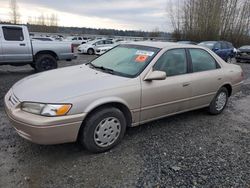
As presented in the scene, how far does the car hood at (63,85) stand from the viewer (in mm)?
2879

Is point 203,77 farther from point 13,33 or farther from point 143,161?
point 13,33

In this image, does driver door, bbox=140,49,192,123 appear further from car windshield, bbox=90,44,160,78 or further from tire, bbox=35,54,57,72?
tire, bbox=35,54,57,72

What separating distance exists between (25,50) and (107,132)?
6608 mm

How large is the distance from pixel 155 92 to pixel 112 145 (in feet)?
3.43

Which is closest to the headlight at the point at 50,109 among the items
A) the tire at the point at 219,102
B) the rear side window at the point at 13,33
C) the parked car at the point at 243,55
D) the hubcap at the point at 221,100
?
the tire at the point at 219,102

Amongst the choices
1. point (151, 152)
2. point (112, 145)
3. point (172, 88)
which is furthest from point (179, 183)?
point (172, 88)

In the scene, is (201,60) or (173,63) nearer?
(173,63)

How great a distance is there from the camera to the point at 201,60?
4465 mm

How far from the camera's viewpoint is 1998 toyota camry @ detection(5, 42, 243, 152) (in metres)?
2.80

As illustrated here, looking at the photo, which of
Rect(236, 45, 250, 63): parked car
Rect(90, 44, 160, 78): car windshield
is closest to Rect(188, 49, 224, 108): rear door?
Rect(90, 44, 160, 78): car windshield

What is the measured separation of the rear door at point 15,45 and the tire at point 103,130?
21.1 ft

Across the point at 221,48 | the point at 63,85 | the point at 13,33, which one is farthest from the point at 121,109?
the point at 221,48

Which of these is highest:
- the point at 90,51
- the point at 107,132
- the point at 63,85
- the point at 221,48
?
the point at 63,85

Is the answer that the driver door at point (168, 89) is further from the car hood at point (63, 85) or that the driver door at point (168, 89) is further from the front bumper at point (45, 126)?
the front bumper at point (45, 126)
